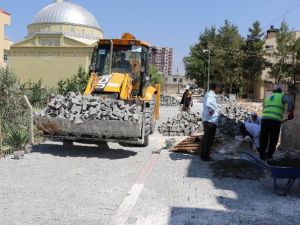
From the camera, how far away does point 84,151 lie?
1128 cm

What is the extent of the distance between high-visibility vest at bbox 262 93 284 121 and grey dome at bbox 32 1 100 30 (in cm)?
6099

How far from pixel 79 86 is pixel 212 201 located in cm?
2160

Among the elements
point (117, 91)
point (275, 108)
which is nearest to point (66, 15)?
point (117, 91)

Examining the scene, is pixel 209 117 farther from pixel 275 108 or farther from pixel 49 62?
pixel 49 62

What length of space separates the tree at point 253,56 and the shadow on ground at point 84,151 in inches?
1721

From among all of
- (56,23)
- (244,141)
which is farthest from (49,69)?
(244,141)

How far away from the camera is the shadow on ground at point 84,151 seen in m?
10.8

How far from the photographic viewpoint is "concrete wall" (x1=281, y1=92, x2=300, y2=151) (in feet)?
35.7

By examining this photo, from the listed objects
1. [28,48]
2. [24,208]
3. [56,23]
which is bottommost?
[24,208]

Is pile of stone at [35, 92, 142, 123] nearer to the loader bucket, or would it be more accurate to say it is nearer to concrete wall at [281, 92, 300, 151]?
the loader bucket

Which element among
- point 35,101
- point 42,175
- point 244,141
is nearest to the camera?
point 42,175

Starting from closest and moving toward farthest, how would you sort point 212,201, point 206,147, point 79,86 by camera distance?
1. point 212,201
2. point 206,147
3. point 79,86

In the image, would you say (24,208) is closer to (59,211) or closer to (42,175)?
(59,211)

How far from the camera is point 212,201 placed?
22.8 feet
